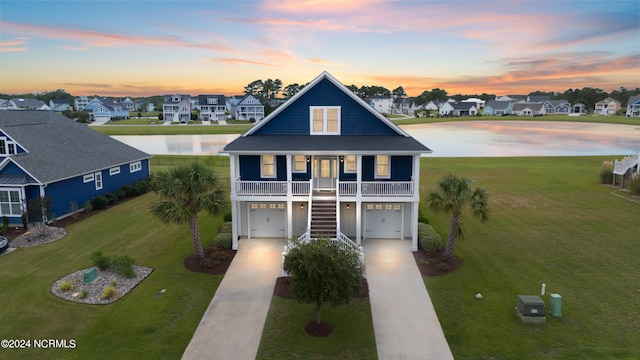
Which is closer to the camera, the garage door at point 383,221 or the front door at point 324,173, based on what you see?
the garage door at point 383,221

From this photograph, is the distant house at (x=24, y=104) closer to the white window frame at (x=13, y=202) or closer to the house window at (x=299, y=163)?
the white window frame at (x=13, y=202)

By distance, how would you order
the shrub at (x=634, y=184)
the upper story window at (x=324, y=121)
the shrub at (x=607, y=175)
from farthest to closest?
the shrub at (x=607, y=175)
the shrub at (x=634, y=184)
the upper story window at (x=324, y=121)

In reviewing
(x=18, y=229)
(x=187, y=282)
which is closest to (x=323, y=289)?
(x=187, y=282)

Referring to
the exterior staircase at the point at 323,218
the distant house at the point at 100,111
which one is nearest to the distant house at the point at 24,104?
the distant house at the point at 100,111

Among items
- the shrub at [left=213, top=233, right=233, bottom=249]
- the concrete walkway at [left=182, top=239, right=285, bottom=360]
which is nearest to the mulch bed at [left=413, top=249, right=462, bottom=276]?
the concrete walkway at [left=182, top=239, right=285, bottom=360]

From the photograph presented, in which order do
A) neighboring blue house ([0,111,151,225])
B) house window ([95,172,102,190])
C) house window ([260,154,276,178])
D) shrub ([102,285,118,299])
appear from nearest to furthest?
shrub ([102,285,118,299])
house window ([260,154,276,178])
neighboring blue house ([0,111,151,225])
house window ([95,172,102,190])

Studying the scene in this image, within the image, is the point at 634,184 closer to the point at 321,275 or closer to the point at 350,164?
the point at 350,164

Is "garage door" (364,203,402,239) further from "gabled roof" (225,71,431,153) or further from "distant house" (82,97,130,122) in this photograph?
"distant house" (82,97,130,122)
